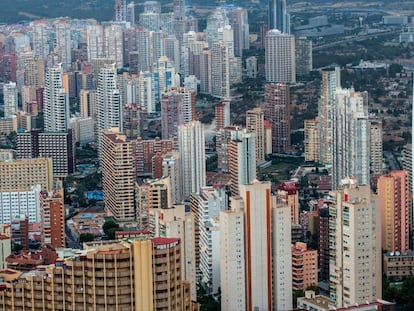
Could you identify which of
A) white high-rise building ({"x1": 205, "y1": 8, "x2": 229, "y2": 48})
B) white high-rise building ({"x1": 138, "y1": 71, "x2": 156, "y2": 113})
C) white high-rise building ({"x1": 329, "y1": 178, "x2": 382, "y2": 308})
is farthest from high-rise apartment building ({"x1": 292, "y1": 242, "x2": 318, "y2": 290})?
white high-rise building ({"x1": 205, "y1": 8, "x2": 229, "y2": 48})

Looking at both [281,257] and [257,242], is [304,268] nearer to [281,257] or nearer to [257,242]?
[281,257]

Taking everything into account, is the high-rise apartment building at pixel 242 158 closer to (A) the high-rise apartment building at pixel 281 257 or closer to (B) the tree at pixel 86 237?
(B) the tree at pixel 86 237

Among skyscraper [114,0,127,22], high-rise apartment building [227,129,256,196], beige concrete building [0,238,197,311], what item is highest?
skyscraper [114,0,127,22]

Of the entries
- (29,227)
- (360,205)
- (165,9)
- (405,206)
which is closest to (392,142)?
(405,206)

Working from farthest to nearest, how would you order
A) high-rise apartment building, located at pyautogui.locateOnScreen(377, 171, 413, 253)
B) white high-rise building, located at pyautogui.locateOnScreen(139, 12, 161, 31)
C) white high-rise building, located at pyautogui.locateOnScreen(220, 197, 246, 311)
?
white high-rise building, located at pyautogui.locateOnScreen(139, 12, 161, 31)
high-rise apartment building, located at pyautogui.locateOnScreen(377, 171, 413, 253)
white high-rise building, located at pyautogui.locateOnScreen(220, 197, 246, 311)

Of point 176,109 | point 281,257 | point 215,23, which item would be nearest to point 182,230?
point 281,257

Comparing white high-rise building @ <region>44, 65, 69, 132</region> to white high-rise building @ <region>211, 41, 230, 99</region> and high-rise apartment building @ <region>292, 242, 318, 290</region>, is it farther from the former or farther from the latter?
high-rise apartment building @ <region>292, 242, 318, 290</region>
